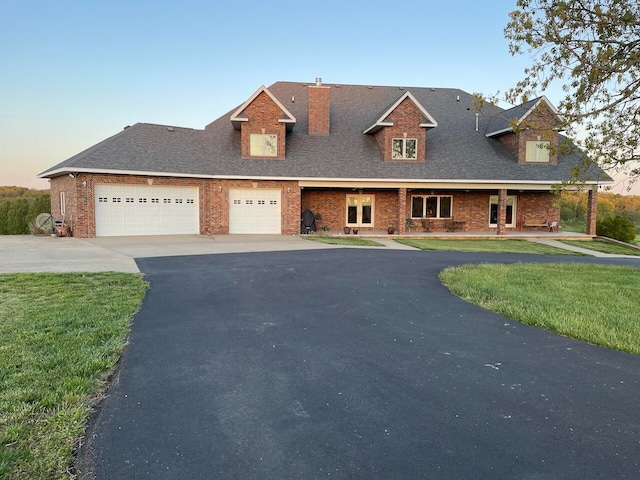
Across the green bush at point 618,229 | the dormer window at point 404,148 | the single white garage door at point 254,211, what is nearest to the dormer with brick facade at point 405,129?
the dormer window at point 404,148

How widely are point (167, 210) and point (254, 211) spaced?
14.2 ft

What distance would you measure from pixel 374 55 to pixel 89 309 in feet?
68.4

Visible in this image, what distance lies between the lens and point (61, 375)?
385 centimetres

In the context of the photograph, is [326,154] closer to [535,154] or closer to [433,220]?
[433,220]

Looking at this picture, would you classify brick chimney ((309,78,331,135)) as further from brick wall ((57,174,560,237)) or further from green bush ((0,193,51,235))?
green bush ((0,193,51,235))

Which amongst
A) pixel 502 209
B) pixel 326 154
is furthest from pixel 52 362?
pixel 502 209

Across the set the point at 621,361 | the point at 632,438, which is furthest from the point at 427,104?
the point at 632,438

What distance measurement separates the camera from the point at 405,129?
22703 mm

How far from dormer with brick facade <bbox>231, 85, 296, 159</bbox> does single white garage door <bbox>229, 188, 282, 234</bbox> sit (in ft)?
6.76

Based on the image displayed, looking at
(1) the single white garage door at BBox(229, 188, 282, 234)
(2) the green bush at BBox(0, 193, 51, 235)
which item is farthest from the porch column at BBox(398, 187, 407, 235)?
(2) the green bush at BBox(0, 193, 51, 235)

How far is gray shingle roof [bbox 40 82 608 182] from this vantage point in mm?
20078

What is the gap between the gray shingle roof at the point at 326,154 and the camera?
20.1 metres

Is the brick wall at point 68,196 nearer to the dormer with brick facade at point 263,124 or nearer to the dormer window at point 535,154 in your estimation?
the dormer with brick facade at point 263,124

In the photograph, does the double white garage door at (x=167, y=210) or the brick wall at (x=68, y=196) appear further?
the double white garage door at (x=167, y=210)
